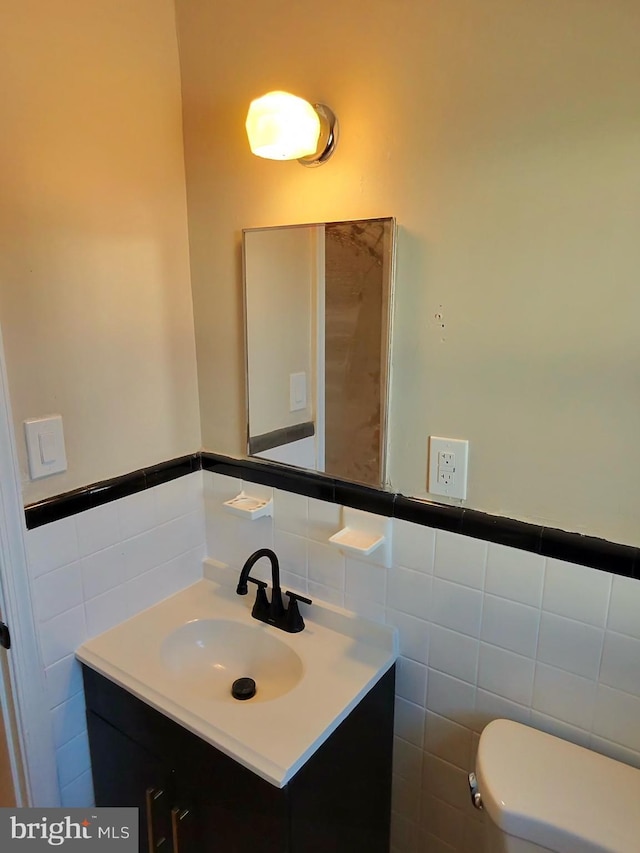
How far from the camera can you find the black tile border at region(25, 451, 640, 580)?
3.18ft

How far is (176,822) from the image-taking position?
1172 millimetres

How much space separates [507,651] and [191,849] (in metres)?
0.81

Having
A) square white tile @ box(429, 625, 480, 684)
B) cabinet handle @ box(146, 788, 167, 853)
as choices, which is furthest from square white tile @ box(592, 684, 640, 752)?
cabinet handle @ box(146, 788, 167, 853)

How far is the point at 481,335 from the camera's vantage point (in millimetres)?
1021

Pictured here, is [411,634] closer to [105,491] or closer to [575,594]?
[575,594]

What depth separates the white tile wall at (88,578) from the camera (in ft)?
3.99

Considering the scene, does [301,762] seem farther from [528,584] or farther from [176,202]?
[176,202]

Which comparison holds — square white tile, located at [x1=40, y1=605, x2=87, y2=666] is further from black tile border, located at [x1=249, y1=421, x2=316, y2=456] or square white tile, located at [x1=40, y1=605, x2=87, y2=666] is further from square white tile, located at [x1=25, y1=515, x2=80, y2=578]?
black tile border, located at [x1=249, y1=421, x2=316, y2=456]

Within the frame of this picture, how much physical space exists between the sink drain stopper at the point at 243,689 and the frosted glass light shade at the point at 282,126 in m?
1.17

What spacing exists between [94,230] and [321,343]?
1.86ft

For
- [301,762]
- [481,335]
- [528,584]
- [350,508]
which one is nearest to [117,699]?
[301,762]

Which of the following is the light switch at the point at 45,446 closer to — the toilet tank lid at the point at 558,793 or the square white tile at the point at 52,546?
the square white tile at the point at 52,546

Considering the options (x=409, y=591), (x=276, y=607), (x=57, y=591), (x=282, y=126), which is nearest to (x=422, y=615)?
(x=409, y=591)

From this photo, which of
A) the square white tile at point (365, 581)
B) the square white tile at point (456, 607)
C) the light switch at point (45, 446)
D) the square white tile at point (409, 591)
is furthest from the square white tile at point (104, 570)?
the square white tile at point (456, 607)
